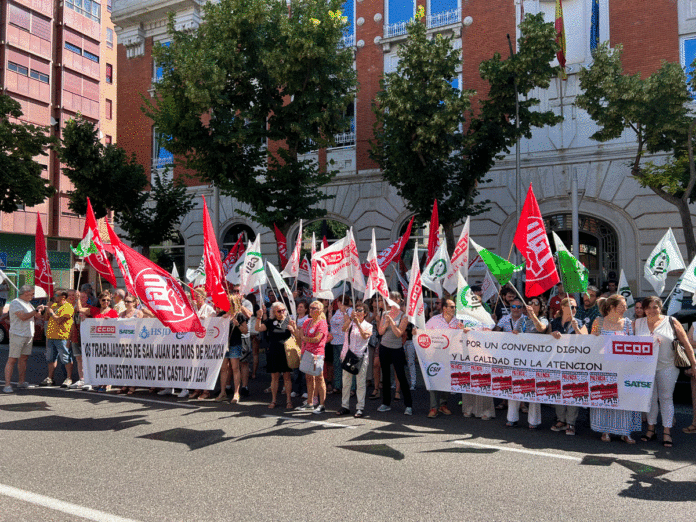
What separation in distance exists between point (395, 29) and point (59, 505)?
764 inches

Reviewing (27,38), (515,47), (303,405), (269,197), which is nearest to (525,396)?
(303,405)

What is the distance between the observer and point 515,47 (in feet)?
62.6

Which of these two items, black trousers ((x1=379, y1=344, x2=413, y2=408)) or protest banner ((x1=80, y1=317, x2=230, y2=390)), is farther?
protest banner ((x1=80, y1=317, x2=230, y2=390))

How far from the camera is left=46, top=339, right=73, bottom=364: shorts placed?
36.1ft

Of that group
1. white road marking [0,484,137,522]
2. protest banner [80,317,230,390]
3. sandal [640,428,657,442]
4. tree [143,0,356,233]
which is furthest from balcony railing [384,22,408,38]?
white road marking [0,484,137,522]

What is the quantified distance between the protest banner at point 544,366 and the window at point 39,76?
35275 millimetres

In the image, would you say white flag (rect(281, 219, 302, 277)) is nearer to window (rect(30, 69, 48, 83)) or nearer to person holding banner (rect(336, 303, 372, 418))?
person holding banner (rect(336, 303, 372, 418))

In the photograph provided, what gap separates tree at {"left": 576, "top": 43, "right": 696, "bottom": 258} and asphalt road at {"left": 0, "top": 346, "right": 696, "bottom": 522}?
7.21 m

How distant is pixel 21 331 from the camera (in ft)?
34.9

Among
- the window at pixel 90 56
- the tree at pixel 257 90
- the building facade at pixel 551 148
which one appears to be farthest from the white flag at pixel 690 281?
the window at pixel 90 56

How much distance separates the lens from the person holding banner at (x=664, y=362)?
7117 millimetres

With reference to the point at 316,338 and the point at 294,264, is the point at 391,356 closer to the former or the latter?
the point at 316,338

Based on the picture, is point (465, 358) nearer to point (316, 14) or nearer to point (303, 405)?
point (303, 405)

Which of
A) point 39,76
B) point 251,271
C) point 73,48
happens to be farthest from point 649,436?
point 73,48
